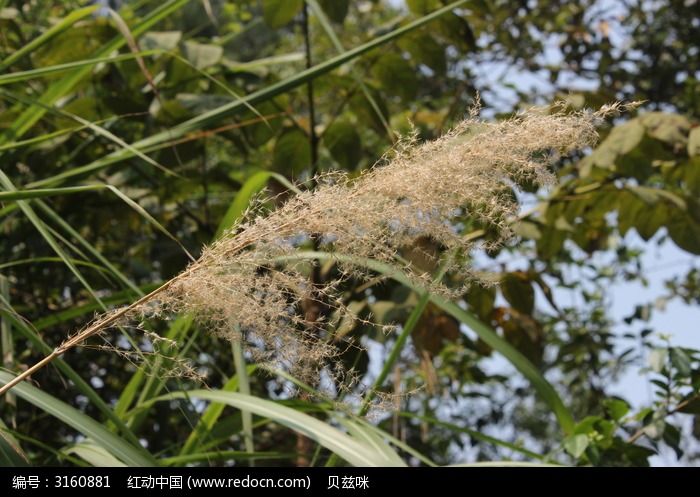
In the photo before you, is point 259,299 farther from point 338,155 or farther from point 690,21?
point 690,21

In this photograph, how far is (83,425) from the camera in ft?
4.27

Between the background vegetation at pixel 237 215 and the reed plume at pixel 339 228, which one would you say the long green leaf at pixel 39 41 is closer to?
the background vegetation at pixel 237 215

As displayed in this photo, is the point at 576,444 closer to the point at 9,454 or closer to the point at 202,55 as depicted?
the point at 9,454

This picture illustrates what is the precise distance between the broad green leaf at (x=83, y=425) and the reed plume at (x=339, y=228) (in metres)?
0.35

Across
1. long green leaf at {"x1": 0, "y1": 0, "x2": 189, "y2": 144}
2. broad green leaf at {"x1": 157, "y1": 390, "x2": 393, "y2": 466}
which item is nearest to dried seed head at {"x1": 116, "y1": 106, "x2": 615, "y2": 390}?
broad green leaf at {"x1": 157, "y1": 390, "x2": 393, "y2": 466}

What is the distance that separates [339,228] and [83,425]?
0.53m

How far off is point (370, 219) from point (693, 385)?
3.58 ft

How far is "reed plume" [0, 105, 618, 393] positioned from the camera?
0.96 metres

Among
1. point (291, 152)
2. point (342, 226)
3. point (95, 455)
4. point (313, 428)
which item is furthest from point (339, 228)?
point (291, 152)

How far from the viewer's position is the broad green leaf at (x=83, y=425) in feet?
4.20

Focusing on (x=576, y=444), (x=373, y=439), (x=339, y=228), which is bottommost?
(x=576, y=444)

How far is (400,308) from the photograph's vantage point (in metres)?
1.96
